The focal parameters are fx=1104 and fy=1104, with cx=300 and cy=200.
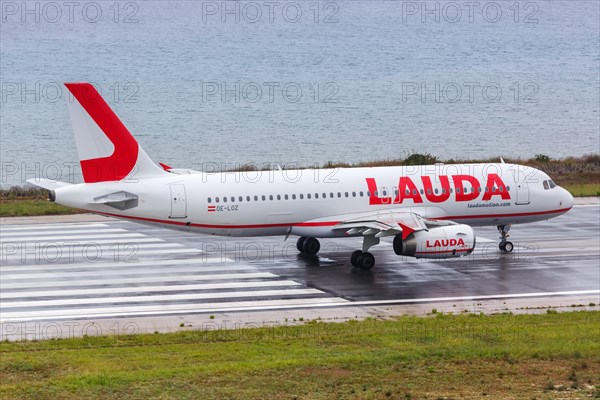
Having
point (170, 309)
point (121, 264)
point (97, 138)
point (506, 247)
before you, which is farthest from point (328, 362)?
point (506, 247)

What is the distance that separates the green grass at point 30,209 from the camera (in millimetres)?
54375

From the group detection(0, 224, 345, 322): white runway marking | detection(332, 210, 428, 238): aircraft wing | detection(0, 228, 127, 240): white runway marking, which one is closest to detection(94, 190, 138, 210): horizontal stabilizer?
detection(0, 224, 345, 322): white runway marking

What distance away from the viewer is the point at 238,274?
39656 mm

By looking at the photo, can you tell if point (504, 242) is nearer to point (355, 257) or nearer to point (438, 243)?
point (438, 243)

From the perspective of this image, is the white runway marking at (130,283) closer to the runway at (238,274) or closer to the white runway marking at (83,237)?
the runway at (238,274)

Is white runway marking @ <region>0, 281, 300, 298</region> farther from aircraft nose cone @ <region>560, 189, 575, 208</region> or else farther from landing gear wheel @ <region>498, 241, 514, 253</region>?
aircraft nose cone @ <region>560, 189, 575, 208</region>

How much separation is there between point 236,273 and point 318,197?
14.7ft

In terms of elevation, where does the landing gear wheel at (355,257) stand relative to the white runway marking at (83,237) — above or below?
below

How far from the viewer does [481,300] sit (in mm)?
35625

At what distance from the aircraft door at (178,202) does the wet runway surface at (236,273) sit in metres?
2.11

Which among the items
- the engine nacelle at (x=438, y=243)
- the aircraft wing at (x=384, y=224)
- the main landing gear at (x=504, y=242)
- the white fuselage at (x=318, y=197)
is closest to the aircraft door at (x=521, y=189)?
the white fuselage at (x=318, y=197)

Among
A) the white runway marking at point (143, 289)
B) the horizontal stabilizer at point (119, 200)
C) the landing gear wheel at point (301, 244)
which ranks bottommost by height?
the white runway marking at point (143, 289)

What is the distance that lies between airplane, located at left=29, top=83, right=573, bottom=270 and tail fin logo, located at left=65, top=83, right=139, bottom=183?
35 mm

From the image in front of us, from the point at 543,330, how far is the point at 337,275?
1065 centimetres
